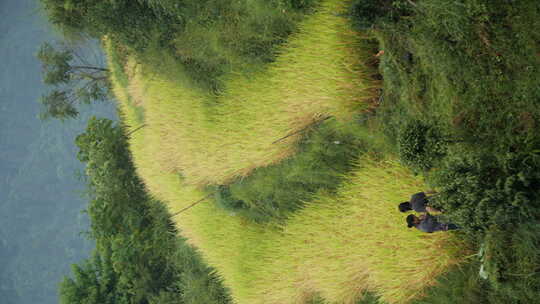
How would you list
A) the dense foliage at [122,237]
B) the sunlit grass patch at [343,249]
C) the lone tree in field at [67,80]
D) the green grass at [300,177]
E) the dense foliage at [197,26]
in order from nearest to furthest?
1. the sunlit grass patch at [343,249]
2. the green grass at [300,177]
3. the dense foliage at [197,26]
4. the dense foliage at [122,237]
5. the lone tree in field at [67,80]

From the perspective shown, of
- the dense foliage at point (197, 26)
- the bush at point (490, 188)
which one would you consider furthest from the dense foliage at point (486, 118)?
the dense foliage at point (197, 26)

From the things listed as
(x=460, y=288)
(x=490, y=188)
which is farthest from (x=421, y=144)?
(x=460, y=288)

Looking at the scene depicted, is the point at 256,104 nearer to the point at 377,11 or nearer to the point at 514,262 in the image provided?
the point at 377,11

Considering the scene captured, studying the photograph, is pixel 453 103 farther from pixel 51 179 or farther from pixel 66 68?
pixel 51 179

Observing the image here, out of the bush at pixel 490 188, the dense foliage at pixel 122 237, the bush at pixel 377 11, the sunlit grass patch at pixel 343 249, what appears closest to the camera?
the bush at pixel 490 188

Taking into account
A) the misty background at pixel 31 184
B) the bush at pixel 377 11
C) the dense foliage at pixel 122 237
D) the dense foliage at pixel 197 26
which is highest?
the bush at pixel 377 11

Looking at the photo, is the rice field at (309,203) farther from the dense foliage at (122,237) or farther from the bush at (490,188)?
the dense foliage at (122,237)

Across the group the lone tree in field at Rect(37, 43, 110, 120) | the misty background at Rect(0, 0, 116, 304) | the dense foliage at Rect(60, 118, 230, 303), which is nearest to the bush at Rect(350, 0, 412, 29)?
the dense foliage at Rect(60, 118, 230, 303)
